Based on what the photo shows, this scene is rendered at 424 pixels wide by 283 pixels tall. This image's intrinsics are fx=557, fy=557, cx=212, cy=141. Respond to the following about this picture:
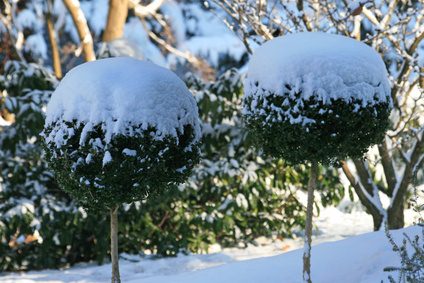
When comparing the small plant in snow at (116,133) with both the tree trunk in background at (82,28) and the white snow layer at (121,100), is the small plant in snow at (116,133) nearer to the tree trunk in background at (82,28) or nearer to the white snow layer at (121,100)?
the white snow layer at (121,100)

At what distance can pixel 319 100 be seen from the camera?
3326mm

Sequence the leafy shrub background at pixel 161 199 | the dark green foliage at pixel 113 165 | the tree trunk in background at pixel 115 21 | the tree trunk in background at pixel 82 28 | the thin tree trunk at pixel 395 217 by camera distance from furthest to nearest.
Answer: the tree trunk in background at pixel 115 21 → the tree trunk in background at pixel 82 28 → the leafy shrub background at pixel 161 199 → the thin tree trunk at pixel 395 217 → the dark green foliage at pixel 113 165

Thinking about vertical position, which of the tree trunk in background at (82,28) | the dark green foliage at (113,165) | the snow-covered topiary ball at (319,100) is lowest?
the dark green foliage at (113,165)

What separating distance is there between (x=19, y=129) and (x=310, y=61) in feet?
13.3

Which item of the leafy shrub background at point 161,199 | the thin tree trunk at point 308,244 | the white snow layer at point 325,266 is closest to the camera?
the thin tree trunk at point 308,244

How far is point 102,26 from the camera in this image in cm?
1176

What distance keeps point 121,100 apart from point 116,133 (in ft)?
0.69

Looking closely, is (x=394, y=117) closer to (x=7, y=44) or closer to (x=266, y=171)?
(x=266, y=171)

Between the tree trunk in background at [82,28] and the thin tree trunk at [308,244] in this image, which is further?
the tree trunk in background at [82,28]

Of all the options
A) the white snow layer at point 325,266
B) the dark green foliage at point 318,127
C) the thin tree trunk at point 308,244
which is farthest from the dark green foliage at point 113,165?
the white snow layer at point 325,266

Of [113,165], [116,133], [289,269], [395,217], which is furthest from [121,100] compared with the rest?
[395,217]

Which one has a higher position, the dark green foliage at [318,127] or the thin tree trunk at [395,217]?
the dark green foliage at [318,127]

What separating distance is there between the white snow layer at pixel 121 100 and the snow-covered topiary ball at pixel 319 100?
536 mm

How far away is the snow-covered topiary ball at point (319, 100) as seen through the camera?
11.0 ft
